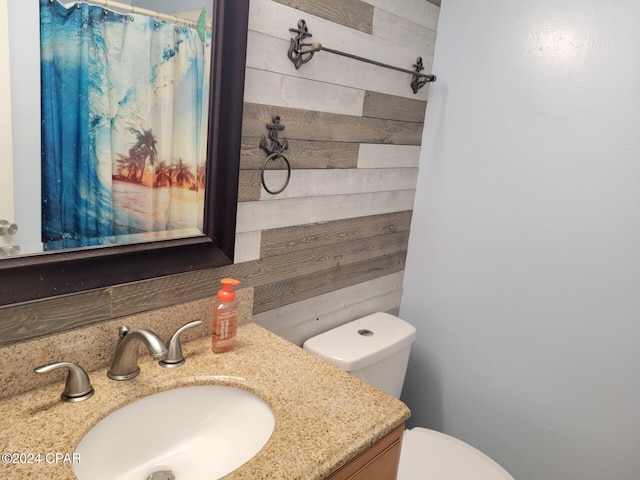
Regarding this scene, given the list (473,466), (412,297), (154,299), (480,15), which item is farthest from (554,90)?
(154,299)

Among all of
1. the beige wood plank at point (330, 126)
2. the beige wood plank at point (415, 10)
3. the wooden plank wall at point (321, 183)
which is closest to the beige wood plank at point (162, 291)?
the wooden plank wall at point (321, 183)

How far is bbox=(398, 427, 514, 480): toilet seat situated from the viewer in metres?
1.56

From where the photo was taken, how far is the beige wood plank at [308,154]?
1.28 m

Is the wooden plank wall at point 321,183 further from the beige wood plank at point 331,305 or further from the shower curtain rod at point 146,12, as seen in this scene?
the shower curtain rod at point 146,12

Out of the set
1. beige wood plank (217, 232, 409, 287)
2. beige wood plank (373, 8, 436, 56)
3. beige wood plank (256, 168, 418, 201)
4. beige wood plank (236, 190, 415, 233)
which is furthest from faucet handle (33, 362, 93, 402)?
beige wood plank (373, 8, 436, 56)

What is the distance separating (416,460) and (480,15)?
1541 millimetres

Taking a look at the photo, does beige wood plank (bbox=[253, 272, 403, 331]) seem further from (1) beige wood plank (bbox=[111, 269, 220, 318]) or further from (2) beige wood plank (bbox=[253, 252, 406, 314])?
(1) beige wood plank (bbox=[111, 269, 220, 318])

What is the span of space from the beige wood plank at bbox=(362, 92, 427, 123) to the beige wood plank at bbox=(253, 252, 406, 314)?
0.53 metres

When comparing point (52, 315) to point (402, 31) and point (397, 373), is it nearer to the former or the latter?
point (397, 373)

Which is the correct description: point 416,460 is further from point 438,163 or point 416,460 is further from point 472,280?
point 438,163

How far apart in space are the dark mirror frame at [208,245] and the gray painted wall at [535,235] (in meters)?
0.95

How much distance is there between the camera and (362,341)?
1.64m

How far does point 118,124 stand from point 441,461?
4.63 feet

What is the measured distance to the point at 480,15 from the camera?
1.71m
